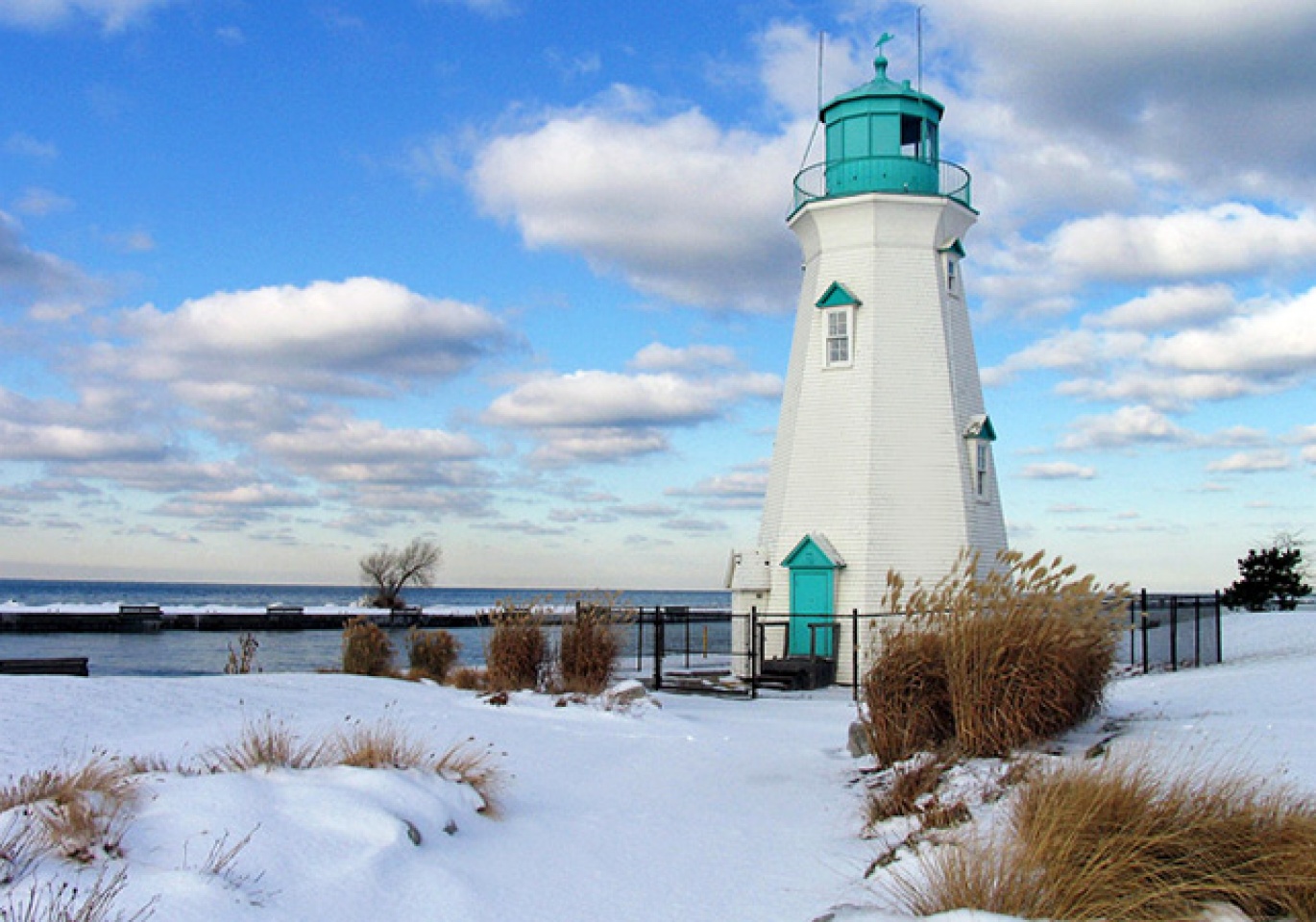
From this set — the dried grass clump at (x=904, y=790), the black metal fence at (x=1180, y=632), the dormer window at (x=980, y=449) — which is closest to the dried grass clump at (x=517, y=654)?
the dried grass clump at (x=904, y=790)

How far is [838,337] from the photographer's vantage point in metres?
22.7

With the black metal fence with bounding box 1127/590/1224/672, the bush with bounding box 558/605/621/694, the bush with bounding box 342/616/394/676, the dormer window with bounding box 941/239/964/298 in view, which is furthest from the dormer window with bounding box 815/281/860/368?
the bush with bounding box 342/616/394/676

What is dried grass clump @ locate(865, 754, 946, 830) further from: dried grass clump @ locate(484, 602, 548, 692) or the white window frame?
the white window frame

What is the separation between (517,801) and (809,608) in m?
14.2

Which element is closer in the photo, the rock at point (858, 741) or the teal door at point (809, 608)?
the rock at point (858, 741)

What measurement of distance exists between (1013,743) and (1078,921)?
3.93m

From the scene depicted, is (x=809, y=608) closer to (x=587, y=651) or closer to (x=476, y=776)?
(x=587, y=651)

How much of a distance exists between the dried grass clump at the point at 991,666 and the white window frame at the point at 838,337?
12748mm

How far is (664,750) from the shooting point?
11078 mm

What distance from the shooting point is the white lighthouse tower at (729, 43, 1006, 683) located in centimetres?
2152

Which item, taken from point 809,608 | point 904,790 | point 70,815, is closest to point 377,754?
point 70,815

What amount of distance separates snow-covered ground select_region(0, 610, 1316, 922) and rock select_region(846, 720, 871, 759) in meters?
0.13

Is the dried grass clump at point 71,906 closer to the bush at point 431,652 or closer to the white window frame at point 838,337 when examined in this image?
the bush at point 431,652

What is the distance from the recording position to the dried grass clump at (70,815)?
5.04m
